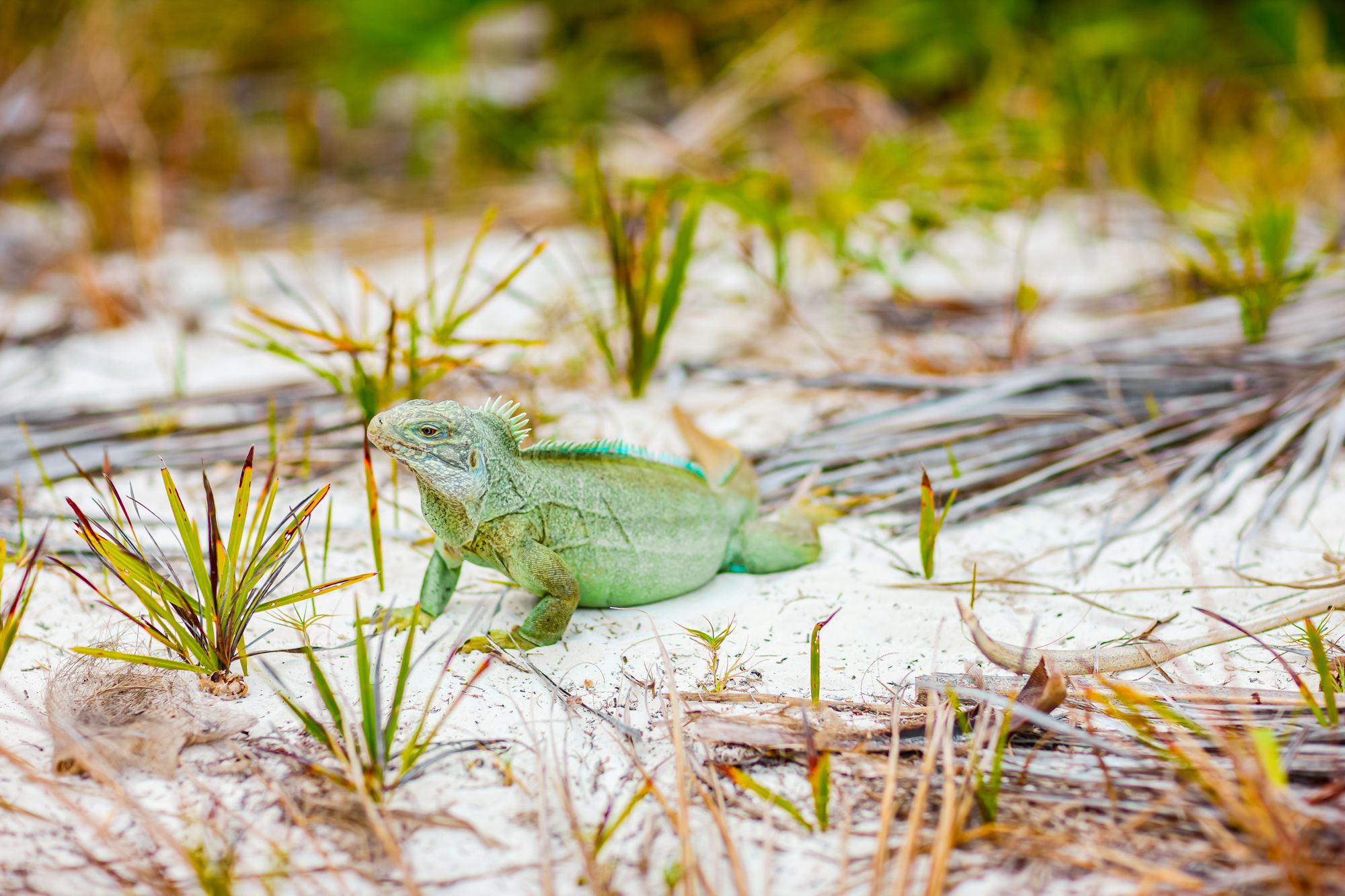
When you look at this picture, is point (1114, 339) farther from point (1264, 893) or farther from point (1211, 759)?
point (1264, 893)

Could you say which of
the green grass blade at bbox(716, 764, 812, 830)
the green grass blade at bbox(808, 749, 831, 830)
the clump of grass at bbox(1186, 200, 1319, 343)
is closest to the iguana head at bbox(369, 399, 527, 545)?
the green grass blade at bbox(716, 764, 812, 830)

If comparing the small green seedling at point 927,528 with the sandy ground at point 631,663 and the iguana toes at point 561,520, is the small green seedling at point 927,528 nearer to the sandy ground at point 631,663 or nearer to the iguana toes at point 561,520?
the sandy ground at point 631,663

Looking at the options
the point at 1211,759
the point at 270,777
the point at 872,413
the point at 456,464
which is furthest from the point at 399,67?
the point at 1211,759

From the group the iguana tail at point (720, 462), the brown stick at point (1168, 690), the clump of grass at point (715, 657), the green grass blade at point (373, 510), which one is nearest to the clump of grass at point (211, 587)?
the green grass blade at point (373, 510)

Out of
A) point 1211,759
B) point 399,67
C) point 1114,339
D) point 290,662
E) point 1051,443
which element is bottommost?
point 1211,759

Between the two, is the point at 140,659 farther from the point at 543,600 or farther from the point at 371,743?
the point at 543,600

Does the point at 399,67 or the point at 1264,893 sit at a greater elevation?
the point at 399,67

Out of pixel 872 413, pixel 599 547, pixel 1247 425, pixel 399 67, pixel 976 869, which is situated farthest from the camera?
pixel 399 67
